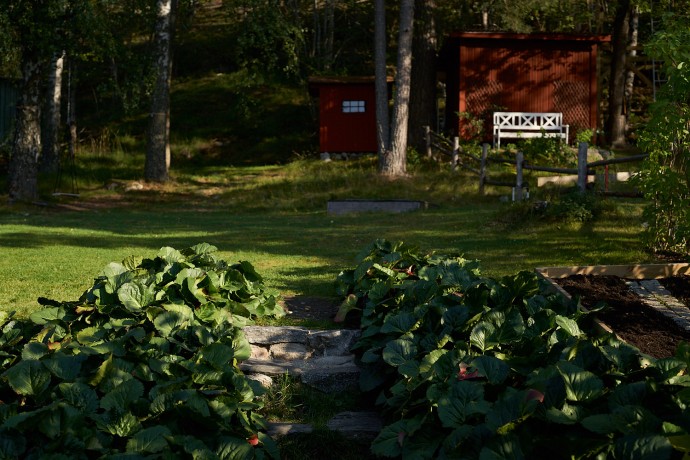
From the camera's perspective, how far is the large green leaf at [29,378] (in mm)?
4480

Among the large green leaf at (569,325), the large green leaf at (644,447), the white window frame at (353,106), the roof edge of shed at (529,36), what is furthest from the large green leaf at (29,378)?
the white window frame at (353,106)

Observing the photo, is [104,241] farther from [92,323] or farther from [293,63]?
[293,63]

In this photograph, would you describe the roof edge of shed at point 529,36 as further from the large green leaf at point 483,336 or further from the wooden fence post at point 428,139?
the large green leaf at point 483,336

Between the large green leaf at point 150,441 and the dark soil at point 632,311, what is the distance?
2.72 metres

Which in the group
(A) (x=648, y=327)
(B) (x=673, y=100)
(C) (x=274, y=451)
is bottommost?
(C) (x=274, y=451)

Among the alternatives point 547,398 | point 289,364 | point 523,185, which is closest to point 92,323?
point 289,364

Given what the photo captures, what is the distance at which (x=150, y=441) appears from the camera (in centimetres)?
398

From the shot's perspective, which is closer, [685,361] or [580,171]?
[685,361]

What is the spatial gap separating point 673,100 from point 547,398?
4785 millimetres

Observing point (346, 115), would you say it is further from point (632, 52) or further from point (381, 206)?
point (381, 206)

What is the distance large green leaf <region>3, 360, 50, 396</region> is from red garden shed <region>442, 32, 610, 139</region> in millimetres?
22669

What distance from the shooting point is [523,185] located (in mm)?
16875

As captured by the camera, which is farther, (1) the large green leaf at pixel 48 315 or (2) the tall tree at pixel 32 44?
(2) the tall tree at pixel 32 44

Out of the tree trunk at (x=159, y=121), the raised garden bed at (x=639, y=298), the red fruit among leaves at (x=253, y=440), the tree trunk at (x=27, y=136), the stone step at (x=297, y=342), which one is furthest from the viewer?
the tree trunk at (x=159, y=121)
